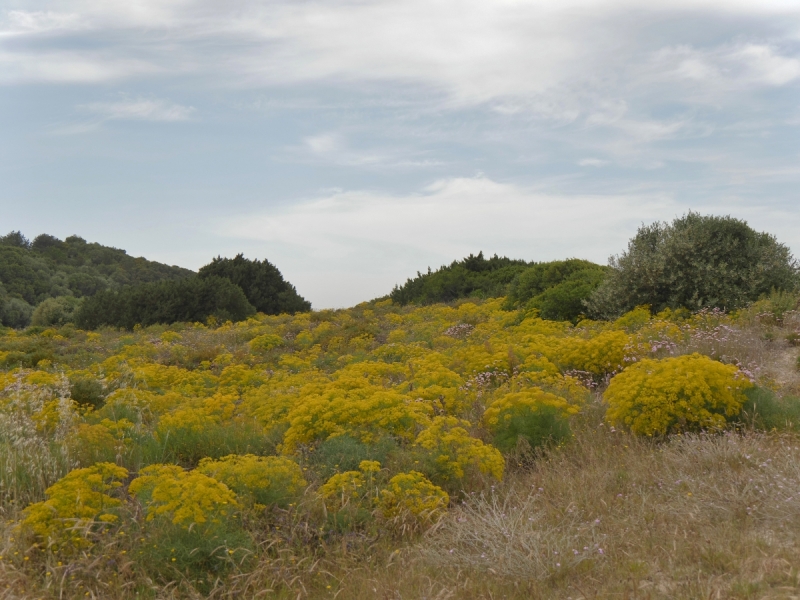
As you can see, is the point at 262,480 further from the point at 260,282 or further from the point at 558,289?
the point at 260,282

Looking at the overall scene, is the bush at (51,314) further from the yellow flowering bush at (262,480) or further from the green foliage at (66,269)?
the yellow flowering bush at (262,480)

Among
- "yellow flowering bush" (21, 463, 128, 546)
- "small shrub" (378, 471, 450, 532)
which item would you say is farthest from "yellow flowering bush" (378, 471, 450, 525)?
"yellow flowering bush" (21, 463, 128, 546)

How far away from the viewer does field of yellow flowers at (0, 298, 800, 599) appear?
3949mm

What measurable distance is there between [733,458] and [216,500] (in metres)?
4.00

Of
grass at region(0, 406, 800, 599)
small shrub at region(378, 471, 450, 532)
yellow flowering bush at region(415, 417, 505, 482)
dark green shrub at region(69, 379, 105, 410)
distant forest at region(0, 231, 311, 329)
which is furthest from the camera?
distant forest at region(0, 231, 311, 329)

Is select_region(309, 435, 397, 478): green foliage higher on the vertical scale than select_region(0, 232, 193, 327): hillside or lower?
lower

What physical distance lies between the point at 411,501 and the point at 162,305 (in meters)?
24.8

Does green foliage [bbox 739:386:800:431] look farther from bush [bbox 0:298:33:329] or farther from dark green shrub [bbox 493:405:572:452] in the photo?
bush [bbox 0:298:33:329]

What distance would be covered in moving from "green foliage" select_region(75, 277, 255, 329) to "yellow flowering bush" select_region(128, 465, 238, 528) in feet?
76.7

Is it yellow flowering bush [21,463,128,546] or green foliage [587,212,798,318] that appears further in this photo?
green foliage [587,212,798,318]

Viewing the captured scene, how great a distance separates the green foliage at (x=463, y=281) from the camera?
28859mm

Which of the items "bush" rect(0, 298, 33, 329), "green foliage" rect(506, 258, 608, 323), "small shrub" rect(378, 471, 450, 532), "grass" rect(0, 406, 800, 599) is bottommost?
"grass" rect(0, 406, 800, 599)

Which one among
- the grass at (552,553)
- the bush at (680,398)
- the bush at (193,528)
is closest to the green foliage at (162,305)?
the bush at (680,398)

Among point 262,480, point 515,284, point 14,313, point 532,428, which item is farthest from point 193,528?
point 14,313
